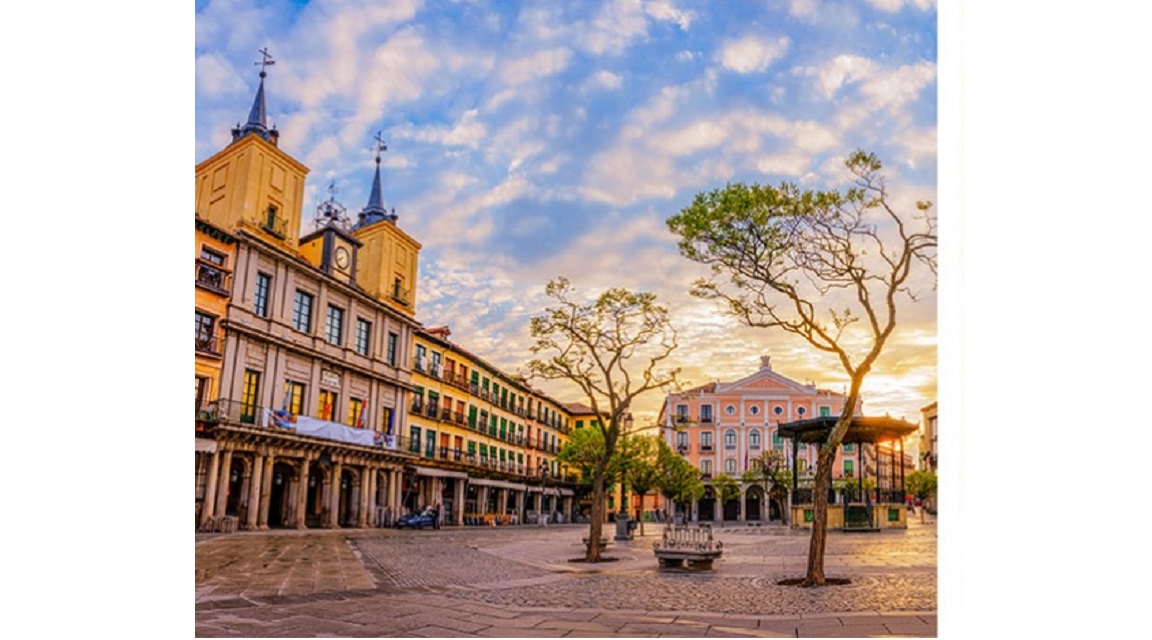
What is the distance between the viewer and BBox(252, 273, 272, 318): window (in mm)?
8938

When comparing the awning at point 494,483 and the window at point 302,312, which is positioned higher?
the window at point 302,312

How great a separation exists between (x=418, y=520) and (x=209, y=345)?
24.6 feet

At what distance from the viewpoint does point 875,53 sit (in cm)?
564

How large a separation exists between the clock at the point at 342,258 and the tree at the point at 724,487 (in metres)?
5.26

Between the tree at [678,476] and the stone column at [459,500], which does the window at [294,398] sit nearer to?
the tree at [678,476]

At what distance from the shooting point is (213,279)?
8578 millimetres

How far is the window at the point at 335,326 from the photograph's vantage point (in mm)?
9578

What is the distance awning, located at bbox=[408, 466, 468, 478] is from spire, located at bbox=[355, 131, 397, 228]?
20.9 feet

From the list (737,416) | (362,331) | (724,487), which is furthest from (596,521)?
(362,331)

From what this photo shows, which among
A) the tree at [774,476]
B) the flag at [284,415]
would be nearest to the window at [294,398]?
the flag at [284,415]
